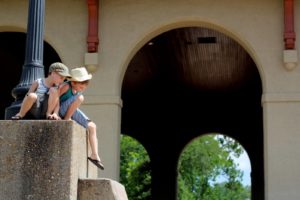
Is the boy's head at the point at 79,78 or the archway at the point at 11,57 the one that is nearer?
the boy's head at the point at 79,78

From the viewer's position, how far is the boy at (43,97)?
19.2 feet

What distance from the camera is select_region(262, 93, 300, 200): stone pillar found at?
12094 mm

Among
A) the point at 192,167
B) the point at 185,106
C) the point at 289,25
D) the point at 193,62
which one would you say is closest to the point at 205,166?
the point at 192,167

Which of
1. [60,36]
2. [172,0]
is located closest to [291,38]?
[172,0]

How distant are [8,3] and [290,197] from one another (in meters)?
7.97

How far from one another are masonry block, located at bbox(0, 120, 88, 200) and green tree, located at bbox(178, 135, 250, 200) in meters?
39.9

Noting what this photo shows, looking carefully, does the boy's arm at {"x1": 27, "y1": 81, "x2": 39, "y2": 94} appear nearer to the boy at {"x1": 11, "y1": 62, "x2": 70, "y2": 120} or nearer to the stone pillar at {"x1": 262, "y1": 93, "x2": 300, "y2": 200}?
the boy at {"x1": 11, "y1": 62, "x2": 70, "y2": 120}

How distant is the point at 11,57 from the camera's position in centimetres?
1964

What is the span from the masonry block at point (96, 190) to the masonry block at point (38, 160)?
9 centimetres

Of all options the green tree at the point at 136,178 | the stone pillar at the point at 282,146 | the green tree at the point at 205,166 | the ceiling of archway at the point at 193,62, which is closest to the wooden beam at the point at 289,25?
the stone pillar at the point at 282,146

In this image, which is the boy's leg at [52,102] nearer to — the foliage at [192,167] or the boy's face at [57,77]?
the boy's face at [57,77]

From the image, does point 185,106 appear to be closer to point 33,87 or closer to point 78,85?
point 78,85

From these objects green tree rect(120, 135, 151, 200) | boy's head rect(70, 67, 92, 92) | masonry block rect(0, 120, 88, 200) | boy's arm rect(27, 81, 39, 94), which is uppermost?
boy's head rect(70, 67, 92, 92)

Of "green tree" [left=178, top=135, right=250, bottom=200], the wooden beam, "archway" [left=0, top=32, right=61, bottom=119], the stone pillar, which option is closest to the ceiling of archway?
"archway" [left=0, top=32, right=61, bottom=119]
